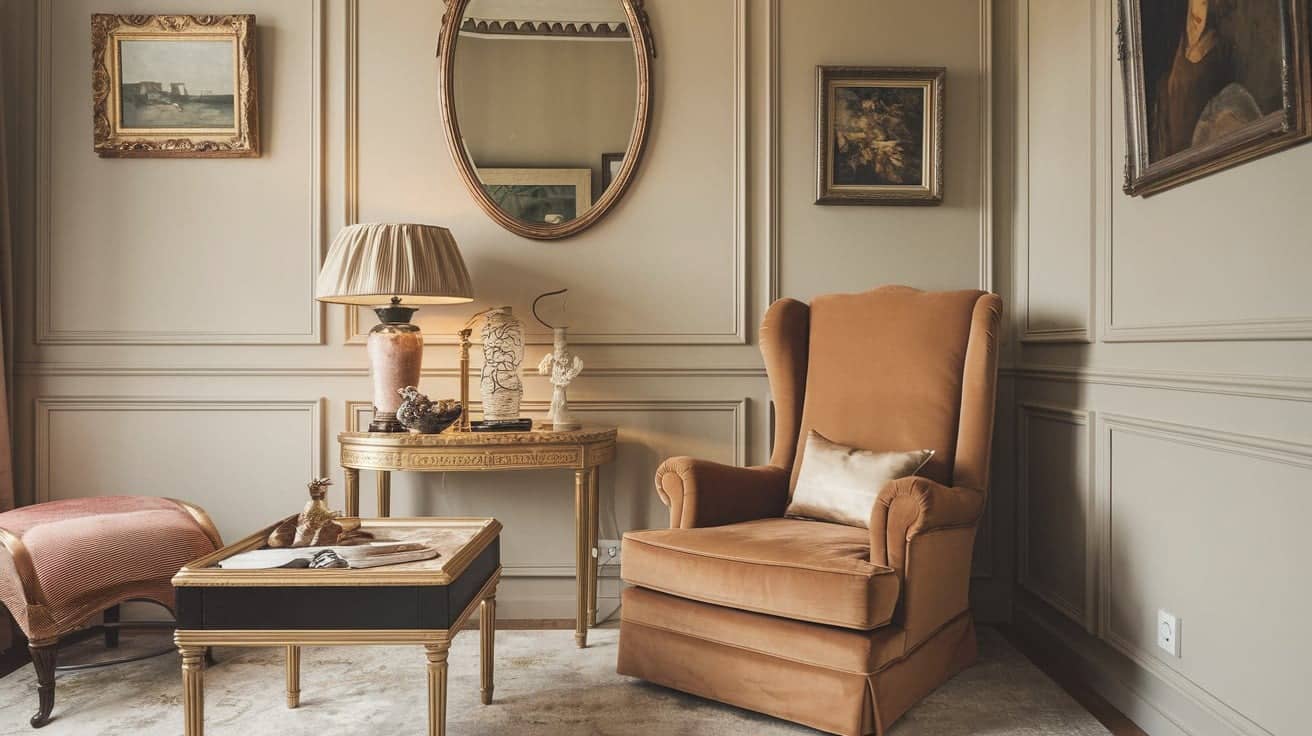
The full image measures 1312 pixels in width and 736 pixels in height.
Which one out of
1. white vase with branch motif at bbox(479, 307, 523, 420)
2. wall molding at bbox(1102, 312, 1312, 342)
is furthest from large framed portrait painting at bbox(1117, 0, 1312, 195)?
white vase with branch motif at bbox(479, 307, 523, 420)

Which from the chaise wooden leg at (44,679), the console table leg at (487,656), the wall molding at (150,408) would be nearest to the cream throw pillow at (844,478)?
the console table leg at (487,656)

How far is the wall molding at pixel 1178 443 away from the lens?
1.71 metres

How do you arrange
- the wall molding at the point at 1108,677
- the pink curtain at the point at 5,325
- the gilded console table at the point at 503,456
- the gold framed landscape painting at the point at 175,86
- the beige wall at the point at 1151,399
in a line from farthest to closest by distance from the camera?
the gold framed landscape painting at the point at 175,86 < the pink curtain at the point at 5,325 < the gilded console table at the point at 503,456 < the wall molding at the point at 1108,677 < the beige wall at the point at 1151,399

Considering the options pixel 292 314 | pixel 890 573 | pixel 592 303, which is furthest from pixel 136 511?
pixel 890 573

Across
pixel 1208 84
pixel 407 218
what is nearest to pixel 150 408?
pixel 407 218

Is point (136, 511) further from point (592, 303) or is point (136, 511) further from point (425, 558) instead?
point (592, 303)

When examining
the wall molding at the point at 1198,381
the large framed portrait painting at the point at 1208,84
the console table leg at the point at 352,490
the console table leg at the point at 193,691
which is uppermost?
the large framed portrait painting at the point at 1208,84

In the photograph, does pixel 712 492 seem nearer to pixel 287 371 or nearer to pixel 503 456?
pixel 503 456

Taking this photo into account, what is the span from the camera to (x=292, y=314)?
3074mm

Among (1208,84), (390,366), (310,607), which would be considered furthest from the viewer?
(390,366)

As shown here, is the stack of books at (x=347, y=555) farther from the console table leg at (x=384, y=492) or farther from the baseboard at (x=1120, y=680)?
the baseboard at (x=1120, y=680)

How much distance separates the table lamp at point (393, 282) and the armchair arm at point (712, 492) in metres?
0.94

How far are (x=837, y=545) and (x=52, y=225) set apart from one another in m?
3.02

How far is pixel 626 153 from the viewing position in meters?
3.08
